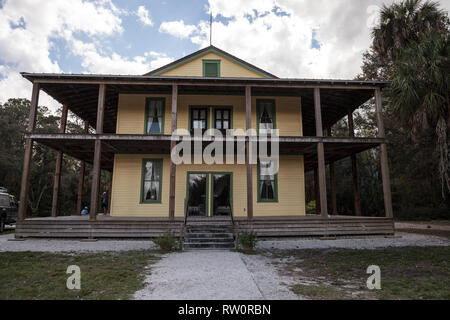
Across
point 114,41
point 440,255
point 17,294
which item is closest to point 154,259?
point 17,294

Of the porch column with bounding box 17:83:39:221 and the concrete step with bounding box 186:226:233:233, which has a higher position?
the porch column with bounding box 17:83:39:221

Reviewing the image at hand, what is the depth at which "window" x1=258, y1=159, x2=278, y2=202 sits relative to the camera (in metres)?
13.3

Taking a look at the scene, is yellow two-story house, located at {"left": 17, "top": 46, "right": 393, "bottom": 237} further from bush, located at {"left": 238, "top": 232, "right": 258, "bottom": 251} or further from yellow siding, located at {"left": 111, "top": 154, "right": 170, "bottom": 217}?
bush, located at {"left": 238, "top": 232, "right": 258, "bottom": 251}

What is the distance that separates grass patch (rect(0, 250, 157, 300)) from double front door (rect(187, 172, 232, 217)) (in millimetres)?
5218

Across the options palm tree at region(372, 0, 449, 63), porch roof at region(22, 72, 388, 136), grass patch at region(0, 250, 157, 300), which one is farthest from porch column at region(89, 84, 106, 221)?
palm tree at region(372, 0, 449, 63)

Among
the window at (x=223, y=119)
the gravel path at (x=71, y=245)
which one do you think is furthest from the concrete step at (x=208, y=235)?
the window at (x=223, y=119)

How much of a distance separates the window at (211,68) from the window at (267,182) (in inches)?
207

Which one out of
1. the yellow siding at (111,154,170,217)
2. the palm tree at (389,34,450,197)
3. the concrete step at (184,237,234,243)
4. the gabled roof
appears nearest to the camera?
the concrete step at (184,237,234,243)

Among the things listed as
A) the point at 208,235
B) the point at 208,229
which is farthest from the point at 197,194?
the point at 208,235

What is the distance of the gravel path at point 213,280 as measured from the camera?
4016 millimetres

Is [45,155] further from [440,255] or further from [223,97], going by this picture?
[440,255]

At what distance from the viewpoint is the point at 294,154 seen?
1373cm

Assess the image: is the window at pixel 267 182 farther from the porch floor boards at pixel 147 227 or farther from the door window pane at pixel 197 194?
the door window pane at pixel 197 194

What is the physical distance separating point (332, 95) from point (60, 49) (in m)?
22.6
